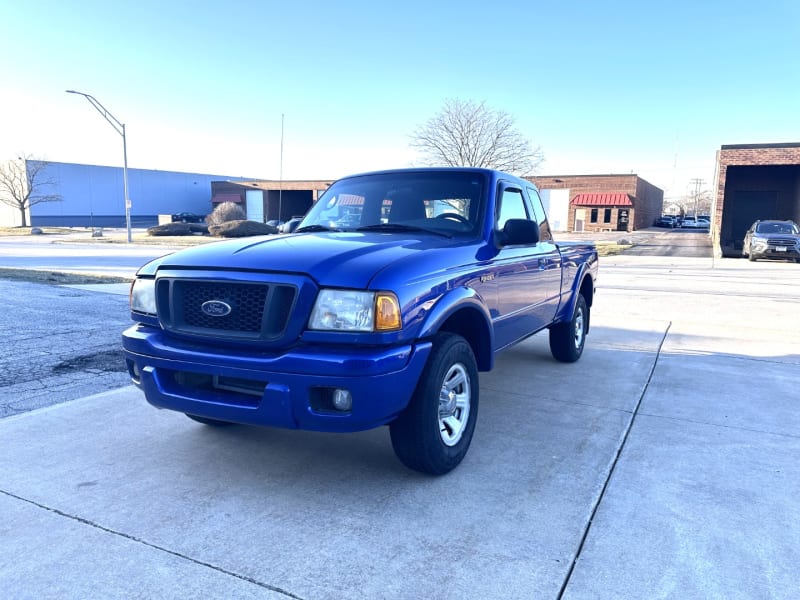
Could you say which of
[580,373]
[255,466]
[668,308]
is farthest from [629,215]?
[255,466]

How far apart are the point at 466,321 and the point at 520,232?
2.63ft

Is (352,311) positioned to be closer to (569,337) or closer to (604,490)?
(604,490)

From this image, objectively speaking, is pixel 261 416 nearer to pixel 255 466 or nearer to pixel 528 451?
pixel 255 466

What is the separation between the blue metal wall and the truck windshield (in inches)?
2824

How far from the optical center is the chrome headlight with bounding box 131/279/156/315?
11.8ft

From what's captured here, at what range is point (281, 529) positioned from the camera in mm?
2961

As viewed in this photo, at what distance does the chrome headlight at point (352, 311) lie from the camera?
3004 mm

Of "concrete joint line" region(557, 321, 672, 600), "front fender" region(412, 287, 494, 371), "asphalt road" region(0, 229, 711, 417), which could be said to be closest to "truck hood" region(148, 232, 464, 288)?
"front fender" region(412, 287, 494, 371)

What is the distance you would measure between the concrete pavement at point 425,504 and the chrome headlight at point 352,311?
102cm

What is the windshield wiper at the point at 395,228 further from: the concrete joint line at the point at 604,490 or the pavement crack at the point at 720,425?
the pavement crack at the point at 720,425

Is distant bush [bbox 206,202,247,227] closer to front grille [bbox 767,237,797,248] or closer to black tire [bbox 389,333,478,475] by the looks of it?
front grille [bbox 767,237,797,248]

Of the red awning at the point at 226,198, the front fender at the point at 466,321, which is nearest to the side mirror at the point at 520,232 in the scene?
the front fender at the point at 466,321

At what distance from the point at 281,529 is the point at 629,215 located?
5370cm

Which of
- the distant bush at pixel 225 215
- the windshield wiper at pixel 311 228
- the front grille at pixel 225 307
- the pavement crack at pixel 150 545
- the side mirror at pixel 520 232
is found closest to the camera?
the pavement crack at pixel 150 545
